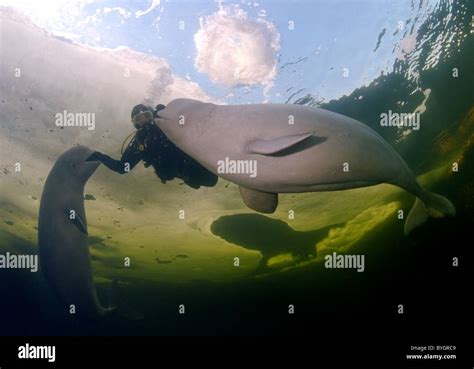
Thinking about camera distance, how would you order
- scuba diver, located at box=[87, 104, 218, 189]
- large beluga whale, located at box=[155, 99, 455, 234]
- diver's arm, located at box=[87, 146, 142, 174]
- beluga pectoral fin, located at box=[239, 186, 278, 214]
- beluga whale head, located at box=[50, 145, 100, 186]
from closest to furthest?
large beluga whale, located at box=[155, 99, 455, 234], beluga pectoral fin, located at box=[239, 186, 278, 214], scuba diver, located at box=[87, 104, 218, 189], diver's arm, located at box=[87, 146, 142, 174], beluga whale head, located at box=[50, 145, 100, 186]

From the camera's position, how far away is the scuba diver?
20.6ft

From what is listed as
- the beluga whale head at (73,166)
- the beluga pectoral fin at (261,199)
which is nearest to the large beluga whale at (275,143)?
the beluga pectoral fin at (261,199)

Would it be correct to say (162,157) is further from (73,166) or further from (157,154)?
(73,166)

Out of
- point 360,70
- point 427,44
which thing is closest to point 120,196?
point 360,70

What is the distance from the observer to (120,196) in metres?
12.9

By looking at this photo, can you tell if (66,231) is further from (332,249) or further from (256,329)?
(256,329)

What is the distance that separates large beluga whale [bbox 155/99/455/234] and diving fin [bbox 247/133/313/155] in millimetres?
17

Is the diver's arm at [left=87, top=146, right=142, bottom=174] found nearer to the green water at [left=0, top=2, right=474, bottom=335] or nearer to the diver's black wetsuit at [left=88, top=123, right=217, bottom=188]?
the diver's black wetsuit at [left=88, top=123, right=217, bottom=188]

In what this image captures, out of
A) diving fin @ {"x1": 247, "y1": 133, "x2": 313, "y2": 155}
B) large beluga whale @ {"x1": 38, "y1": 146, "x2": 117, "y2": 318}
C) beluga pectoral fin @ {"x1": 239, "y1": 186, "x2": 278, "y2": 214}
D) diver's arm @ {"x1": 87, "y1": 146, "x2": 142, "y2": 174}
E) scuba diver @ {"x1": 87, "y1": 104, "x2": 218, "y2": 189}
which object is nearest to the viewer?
diving fin @ {"x1": 247, "y1": 133, "x2": 313, "y2": 155}

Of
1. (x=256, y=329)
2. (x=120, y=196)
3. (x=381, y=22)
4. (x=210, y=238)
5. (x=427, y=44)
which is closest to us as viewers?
(x=381, y=22)

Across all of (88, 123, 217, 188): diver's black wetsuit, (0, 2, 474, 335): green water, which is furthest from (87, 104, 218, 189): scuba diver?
(0, 2, 474, 335): green water

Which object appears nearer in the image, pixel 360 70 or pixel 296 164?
pixel 296 164

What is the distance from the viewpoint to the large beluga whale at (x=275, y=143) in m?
4.62

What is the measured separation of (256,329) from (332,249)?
13.5 metres
